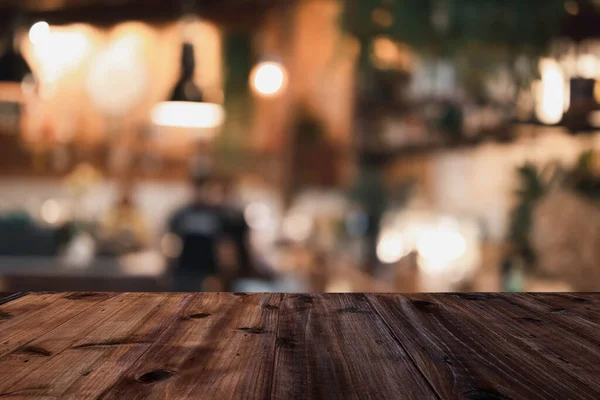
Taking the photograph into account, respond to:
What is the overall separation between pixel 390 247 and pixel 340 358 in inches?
Result: 135

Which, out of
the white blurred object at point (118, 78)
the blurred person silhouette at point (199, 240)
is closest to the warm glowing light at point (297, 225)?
the blurred person silhouette at point (199, 240)

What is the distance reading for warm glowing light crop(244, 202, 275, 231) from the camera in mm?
6512

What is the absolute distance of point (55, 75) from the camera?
21.6 feet

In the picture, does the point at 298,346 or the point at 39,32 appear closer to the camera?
the point at 298,346

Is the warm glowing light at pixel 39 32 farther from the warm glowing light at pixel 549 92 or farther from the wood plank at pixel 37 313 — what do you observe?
the wood plank at pixel 37 313

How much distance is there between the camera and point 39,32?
6.49 metres

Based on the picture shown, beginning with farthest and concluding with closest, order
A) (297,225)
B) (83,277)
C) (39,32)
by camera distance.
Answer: (39,32) → (297,225) → (83,277)

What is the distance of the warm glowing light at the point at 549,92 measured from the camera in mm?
2535

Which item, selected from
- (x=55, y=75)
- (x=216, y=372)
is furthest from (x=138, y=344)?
(x=55, y=75)

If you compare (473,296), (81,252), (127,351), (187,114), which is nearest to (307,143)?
(187,114)

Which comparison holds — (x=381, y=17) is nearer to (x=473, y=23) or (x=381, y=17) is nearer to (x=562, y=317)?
(x=473, y=23)

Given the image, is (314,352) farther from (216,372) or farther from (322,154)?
(322,154)

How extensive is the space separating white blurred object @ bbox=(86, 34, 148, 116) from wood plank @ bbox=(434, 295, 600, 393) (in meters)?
5.92

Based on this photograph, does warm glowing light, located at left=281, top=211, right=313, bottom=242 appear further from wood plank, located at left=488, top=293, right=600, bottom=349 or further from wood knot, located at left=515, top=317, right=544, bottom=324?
wood knot, located at left=515, top=317, right=544, bottom=324
